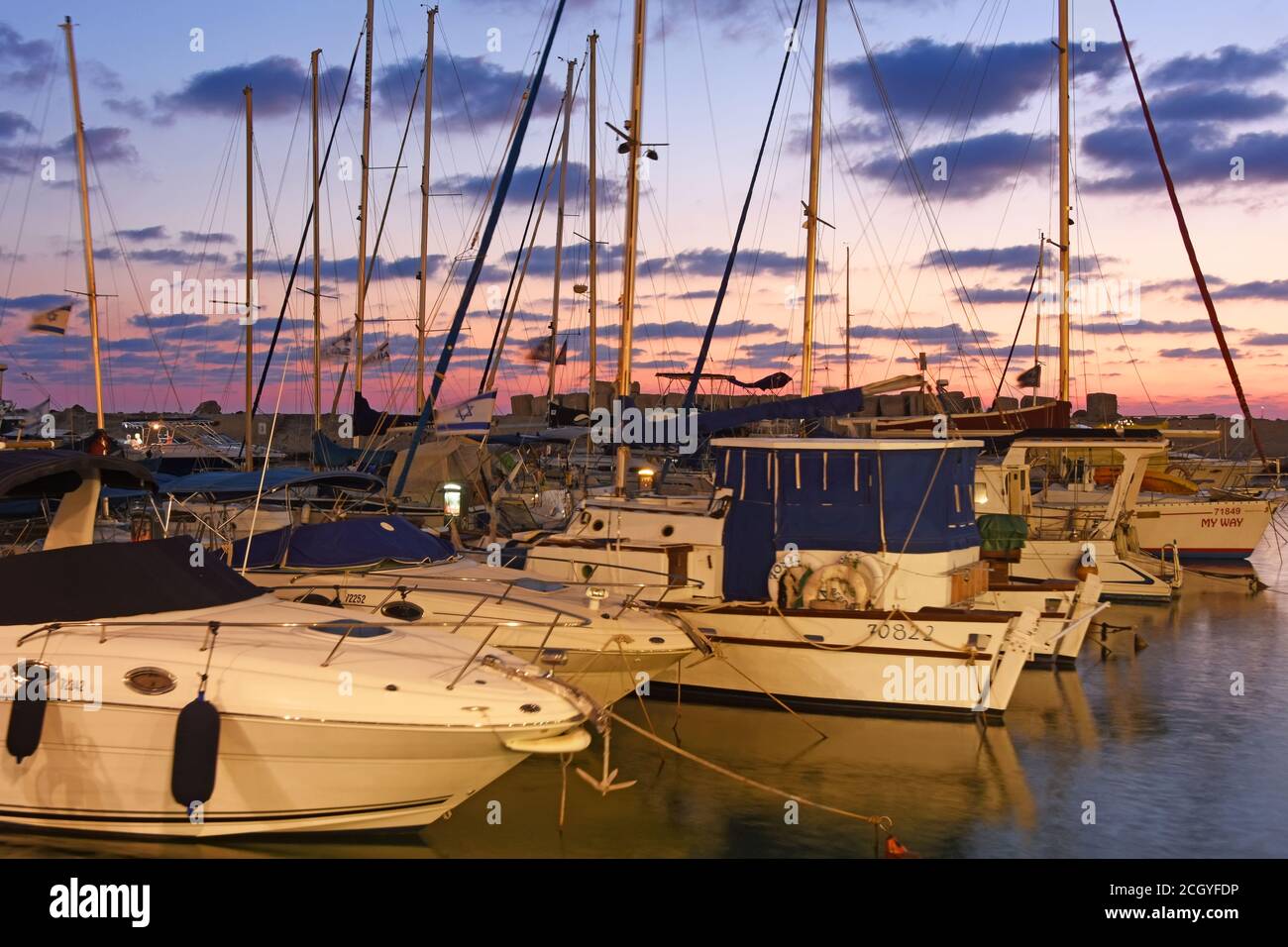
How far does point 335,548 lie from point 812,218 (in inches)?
435

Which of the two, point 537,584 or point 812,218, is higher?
point 812,218

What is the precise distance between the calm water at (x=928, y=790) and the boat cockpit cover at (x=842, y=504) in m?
2.18

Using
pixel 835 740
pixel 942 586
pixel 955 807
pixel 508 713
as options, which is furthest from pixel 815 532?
pixel 508 713

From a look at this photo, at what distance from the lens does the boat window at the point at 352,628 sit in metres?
A: 9.62

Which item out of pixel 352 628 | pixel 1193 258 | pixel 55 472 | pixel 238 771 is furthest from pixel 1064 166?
pixel 238 771

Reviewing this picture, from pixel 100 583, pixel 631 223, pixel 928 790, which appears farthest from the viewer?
pixel 631 223

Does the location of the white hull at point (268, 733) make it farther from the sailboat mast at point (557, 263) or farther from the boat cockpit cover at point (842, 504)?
the sailboat mast at point (557, 263)

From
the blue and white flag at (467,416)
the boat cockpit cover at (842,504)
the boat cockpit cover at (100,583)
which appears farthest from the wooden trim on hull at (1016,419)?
the boat cockpit cover at (100,583)

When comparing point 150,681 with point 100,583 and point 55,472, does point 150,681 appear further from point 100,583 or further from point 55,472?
point 55,472

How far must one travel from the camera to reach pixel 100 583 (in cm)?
936

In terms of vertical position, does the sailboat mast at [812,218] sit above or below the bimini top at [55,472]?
above

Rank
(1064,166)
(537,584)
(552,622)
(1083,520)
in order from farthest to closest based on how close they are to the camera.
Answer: (1064,166) < (1083,520) < (537,584) < (552,622)

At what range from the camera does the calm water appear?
31.3ft

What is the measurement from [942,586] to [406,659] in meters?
7.74
